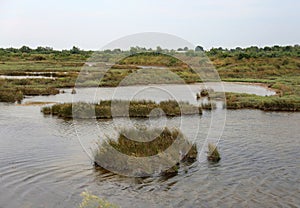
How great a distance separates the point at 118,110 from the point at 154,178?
10.9 meters

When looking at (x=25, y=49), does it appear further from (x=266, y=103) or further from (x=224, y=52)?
(x=266, y=103)

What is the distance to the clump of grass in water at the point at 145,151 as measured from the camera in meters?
11.5

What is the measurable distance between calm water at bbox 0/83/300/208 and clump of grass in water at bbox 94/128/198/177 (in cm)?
38

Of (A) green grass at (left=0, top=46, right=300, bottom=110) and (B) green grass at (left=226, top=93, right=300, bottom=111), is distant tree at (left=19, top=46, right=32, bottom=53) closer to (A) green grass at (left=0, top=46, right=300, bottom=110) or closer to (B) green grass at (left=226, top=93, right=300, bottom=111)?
(A) green grass at (left=0, top=46, right=300, bottom=110)

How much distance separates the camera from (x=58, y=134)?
16609 mm

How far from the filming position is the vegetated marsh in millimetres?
20672

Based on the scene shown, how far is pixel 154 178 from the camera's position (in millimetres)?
11070

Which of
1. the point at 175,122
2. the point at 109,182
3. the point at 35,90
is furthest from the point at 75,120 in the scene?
the point at 35,90

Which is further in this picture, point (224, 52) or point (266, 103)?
point (224, 52)

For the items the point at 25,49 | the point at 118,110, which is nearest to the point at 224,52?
the point at 25,49

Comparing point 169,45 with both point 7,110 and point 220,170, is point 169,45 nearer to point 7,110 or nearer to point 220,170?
point 220,170

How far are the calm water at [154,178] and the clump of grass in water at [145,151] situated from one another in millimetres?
379

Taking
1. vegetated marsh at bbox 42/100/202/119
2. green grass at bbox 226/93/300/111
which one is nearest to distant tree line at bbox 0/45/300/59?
green grass at bbox 226/93/300/111

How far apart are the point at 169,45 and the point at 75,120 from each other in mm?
6568
